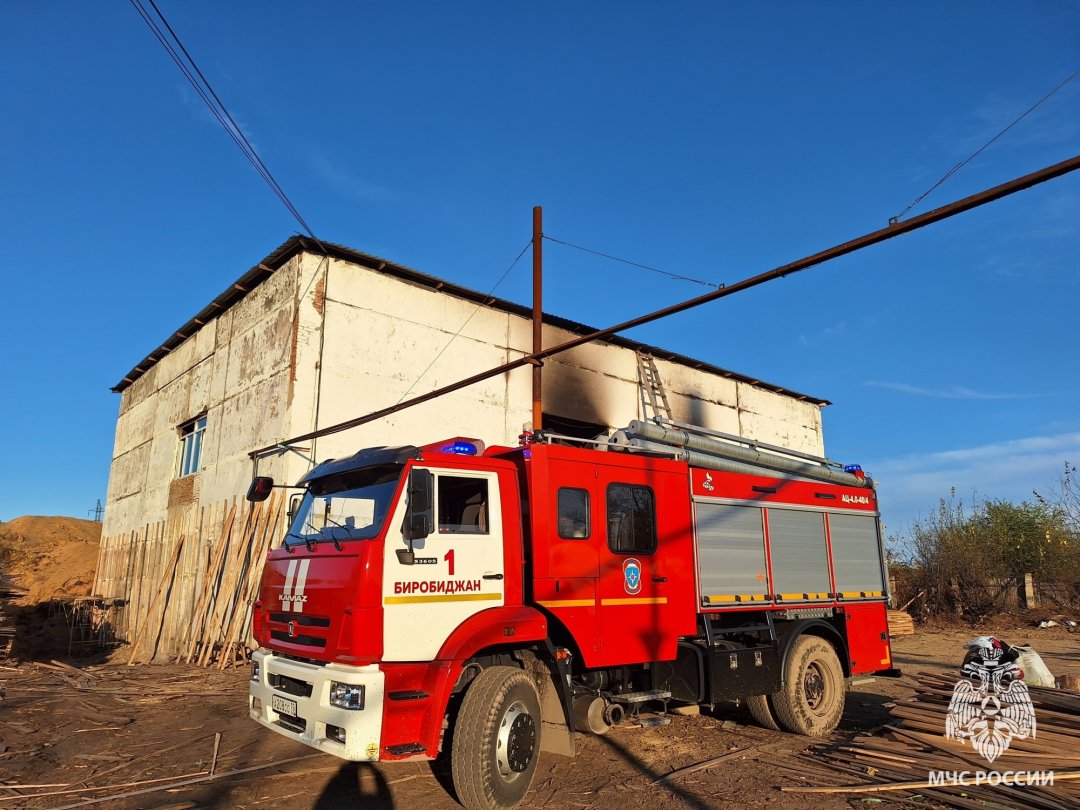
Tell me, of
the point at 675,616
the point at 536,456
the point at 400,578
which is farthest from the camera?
the point at 675,616

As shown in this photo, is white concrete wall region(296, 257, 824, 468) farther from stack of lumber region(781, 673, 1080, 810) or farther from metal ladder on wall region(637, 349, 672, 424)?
stack of lumber region(781, 673, 1080, 810)

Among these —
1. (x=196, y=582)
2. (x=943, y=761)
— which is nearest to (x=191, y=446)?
(x=196, y=582)

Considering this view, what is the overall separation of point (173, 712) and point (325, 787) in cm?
441

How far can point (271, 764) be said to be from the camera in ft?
21.3

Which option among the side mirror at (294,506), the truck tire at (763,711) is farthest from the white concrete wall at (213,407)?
the truck tire at (763,711)

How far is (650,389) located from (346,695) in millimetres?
16475

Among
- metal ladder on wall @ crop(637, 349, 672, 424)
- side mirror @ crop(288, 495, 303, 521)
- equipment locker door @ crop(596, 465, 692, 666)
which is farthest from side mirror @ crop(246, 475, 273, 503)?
metal ladder on wall @ crop(637, 349, 672, 424)

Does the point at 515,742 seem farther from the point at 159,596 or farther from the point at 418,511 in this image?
the point at 159,596

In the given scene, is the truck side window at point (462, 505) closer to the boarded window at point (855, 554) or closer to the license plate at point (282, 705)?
the license plate at point (282, 705)

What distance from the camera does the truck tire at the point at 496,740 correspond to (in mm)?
5199

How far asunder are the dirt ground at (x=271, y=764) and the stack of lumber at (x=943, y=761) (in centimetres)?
27

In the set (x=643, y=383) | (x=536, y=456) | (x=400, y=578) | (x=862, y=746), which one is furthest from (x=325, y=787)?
(x=643, y=383)

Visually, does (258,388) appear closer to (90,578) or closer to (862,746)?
(862,746)

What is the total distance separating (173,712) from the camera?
9.08 m
